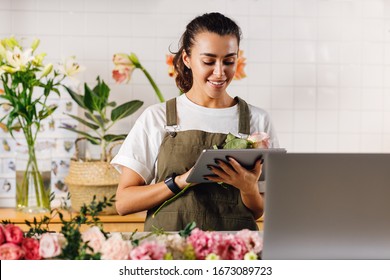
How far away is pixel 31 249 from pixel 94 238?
0.13m

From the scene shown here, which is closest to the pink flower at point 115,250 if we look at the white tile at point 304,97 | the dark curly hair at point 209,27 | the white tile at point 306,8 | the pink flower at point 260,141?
the pink flower at point 260,141

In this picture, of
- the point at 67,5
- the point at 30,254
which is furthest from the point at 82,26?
the point at 30,254

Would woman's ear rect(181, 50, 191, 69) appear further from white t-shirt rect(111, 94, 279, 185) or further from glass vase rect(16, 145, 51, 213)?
glass vase rect(16, 145, 51, 213)

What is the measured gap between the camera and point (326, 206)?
1267mm

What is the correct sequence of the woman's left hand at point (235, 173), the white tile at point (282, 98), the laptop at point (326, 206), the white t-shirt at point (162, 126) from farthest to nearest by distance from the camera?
the white tile at point (282, 98)
the white t-shirt at point (162, 126)
the woman's left hand at point (235, 173)
the laptop at point (326, 206)

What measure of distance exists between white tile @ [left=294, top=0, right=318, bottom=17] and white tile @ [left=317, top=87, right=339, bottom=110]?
0.43 m

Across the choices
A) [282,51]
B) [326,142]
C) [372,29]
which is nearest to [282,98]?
[282,51]

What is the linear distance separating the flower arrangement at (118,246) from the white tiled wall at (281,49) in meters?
2.16

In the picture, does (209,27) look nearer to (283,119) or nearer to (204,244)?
(204,244)

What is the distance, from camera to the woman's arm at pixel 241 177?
1.80 metres

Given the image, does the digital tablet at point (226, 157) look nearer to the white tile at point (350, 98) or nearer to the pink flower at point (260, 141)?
the pink flower at point (260, 141)

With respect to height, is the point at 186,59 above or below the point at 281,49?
below

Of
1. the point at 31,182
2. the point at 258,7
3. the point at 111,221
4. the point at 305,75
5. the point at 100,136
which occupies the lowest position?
the point at 111,221
